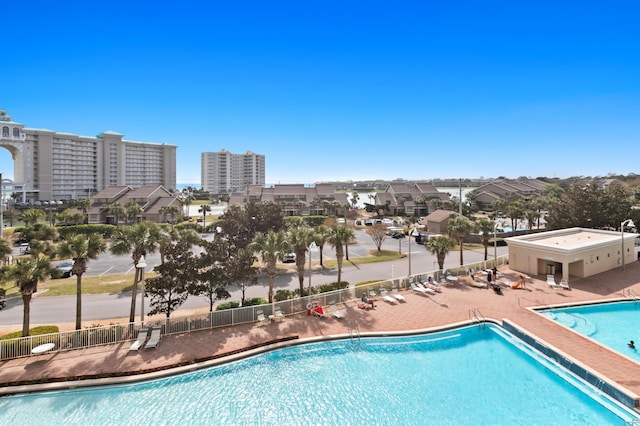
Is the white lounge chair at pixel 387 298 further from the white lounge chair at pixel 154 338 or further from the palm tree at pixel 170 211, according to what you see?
the palm tree at pixel 170 211

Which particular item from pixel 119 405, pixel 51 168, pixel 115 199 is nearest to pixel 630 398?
pixel 119 405

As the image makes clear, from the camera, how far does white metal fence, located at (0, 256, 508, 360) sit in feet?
48.4

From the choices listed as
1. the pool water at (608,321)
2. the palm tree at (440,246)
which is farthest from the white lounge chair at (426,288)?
the pool water at (608,321)

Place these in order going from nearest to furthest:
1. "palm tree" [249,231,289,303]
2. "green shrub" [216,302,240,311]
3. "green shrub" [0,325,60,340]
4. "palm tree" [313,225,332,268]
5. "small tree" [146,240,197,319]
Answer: "green shrub" [0,325,60,340], "small tree" [146,240,197,319], "green shrub" [216,302,240,311], "palm tree" [249,231,289,303], "palm tree" [313,225,332,268]

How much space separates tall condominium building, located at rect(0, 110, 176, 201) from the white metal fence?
10902cm

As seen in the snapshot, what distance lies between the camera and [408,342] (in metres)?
16.7

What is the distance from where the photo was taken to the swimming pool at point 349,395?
1136 cm

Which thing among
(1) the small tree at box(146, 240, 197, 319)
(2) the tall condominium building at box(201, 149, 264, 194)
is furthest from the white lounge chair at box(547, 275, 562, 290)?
(2) the tall condominium building at box(201, 149, 264, 194)

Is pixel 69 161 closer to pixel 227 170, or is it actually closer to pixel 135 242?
pixel 227 170

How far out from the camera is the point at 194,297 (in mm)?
24016

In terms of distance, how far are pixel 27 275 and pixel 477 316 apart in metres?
24.3

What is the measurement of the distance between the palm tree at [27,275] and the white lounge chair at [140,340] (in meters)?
5.07

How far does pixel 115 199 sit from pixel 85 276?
4873cm

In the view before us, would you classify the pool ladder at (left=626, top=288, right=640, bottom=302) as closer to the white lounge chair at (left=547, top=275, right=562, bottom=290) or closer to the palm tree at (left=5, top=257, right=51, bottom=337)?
the white lounge chair at (left=547, top=275, right=562, bottom=290)
